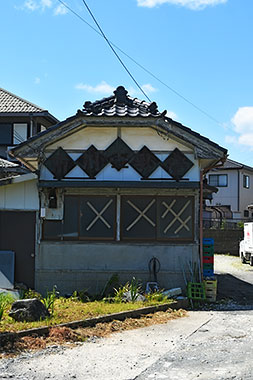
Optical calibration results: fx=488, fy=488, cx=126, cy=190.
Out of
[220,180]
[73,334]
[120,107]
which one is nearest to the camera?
[73,334]

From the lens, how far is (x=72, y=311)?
31.6 feet

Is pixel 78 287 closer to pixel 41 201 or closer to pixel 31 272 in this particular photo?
pixel 31 272

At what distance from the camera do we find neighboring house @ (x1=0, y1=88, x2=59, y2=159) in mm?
23688

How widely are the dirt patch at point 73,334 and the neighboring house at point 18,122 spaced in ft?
52.1

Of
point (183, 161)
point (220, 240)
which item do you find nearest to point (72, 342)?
point (183, 161)

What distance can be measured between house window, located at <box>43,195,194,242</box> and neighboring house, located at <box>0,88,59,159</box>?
12276 mm

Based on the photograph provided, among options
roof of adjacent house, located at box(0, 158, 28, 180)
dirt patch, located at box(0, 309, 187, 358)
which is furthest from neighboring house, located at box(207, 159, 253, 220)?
dirt patch, located at box(0, 309, 187, 358)

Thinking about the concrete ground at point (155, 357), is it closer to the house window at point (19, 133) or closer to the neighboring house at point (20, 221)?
the neighboring house at point (20, 221)

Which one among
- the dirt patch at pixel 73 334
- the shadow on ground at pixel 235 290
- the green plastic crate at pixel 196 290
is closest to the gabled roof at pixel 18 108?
the shadow on ground at pixel 235 290

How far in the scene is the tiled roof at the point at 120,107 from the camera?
12.2m

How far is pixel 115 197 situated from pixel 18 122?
529 inches

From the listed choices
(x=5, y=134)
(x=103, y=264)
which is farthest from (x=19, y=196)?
(x=5, y=134)

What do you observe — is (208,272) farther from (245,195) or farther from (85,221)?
(245,195)

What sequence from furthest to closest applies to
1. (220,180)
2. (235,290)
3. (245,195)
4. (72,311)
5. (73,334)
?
(245,195)
(220,180)
(235,290)
(72,311)
(73,334)
